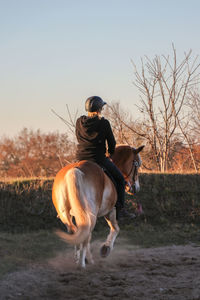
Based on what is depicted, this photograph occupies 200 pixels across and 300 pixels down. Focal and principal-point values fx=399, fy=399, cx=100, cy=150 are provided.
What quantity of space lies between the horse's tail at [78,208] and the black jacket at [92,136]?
3.37 ft

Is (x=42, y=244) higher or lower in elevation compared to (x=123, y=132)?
lower

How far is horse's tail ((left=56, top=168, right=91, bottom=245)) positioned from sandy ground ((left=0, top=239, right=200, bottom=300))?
2.06 feet

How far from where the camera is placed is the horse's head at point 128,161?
25.6 ft

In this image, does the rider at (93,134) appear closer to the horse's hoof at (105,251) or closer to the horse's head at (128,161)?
Answer: the horse's head at (128,161)

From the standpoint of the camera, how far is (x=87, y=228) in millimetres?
5719

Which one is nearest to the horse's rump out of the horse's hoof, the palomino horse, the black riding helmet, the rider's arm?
the palomino horse

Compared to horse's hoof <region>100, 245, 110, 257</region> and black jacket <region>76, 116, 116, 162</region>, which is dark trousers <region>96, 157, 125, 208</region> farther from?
horse's hoof <region>100, 245, 110, 257</region>

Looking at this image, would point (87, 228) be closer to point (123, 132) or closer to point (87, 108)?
point (87, 108)

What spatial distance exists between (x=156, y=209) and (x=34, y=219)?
3409 mm

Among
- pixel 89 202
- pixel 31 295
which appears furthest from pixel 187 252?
pixel 31 295

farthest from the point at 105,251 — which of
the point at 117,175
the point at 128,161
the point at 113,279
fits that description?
the point at 128,161

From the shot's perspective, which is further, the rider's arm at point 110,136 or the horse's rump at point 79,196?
the rider's arm at point 110,136

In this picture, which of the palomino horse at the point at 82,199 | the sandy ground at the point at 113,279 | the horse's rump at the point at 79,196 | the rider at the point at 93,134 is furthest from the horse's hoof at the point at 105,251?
the rider at the point at 93,134

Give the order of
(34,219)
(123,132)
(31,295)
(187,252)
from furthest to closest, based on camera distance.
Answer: (123,132), (34,219), (187,252), (31,295)
